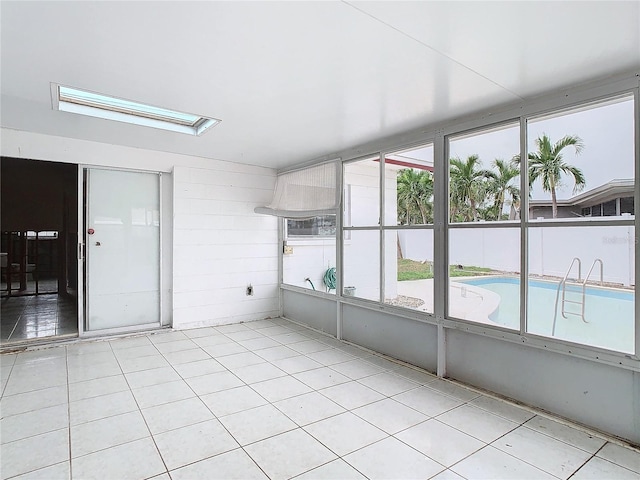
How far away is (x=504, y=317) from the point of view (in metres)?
3.02

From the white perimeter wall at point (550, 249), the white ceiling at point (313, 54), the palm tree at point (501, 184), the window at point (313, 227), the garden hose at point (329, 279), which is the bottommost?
the garden hose at point (329, 279)

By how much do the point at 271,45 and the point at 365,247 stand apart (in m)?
3.00

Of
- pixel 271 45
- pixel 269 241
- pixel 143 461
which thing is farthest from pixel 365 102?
pixel 269 241

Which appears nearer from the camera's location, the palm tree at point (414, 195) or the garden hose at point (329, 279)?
the palm tree at point (414, 195)

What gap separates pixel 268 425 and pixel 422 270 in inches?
87.9

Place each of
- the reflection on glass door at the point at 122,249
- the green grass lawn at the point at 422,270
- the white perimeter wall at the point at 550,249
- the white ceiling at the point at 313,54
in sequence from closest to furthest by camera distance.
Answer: the white ceiling at the point at 313,54, the white perimeter wall at the point at 550,249, the green grass lawn at the point at 422,270, the reflection on glass door at the point at 122,249

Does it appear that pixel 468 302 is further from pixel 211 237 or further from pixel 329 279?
pixel 211 237

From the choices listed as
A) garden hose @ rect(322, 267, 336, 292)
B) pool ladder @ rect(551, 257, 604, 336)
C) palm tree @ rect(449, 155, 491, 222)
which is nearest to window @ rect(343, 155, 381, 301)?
garden hose @ rect(322, 267, 336, 292)

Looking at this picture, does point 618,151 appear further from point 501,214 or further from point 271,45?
point 271,45

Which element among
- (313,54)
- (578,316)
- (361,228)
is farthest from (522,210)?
(313,54)

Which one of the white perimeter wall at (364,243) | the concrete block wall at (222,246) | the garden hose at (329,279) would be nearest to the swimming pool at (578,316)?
the white perimeter wall at (364,243)

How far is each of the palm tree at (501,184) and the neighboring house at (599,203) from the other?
256 millimetres

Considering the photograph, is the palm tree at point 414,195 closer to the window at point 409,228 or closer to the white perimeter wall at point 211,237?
the window at point 409,228

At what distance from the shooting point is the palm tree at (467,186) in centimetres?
323
